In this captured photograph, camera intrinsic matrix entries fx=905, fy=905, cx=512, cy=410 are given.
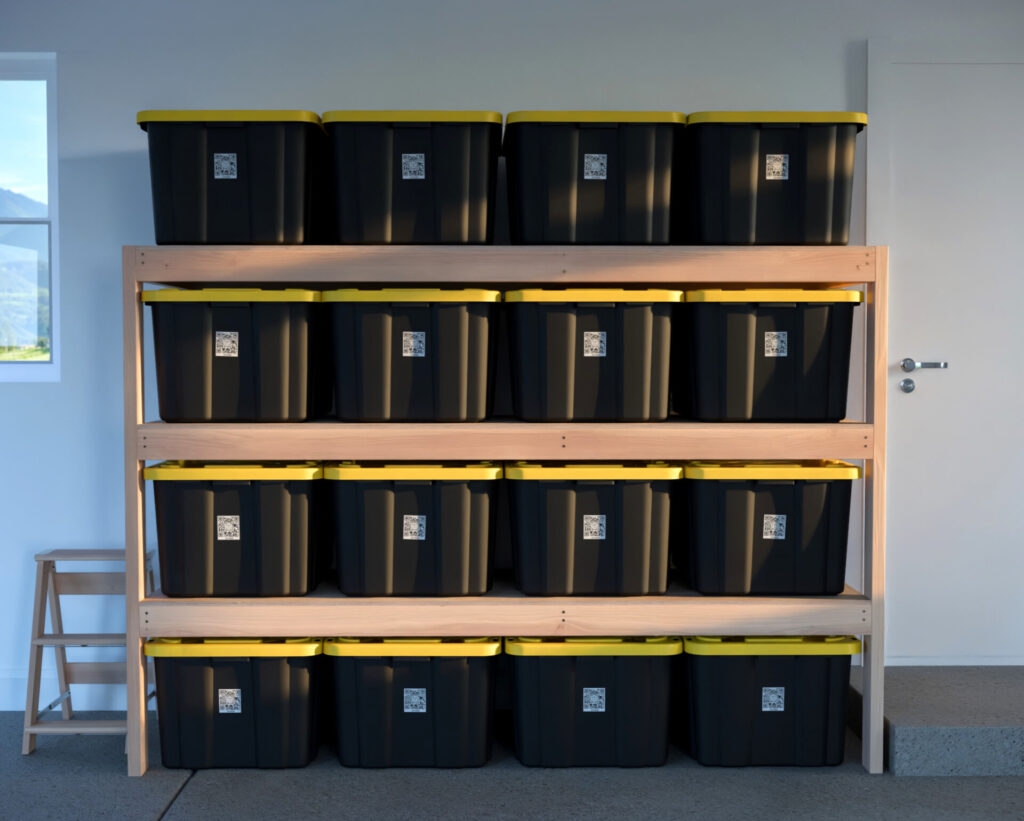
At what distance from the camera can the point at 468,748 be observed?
252cm

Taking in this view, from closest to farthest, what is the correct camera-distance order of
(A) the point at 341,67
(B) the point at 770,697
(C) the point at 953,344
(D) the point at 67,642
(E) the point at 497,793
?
(E) the point at 497,793 < (B) the point at 770,697 < (D) the point at 67,642 < (A) the point at 341,67 < (C) the point at 953,344

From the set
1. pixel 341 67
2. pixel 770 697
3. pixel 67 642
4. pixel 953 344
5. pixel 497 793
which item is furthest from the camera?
pixel 953 344

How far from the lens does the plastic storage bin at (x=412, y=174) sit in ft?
7.98

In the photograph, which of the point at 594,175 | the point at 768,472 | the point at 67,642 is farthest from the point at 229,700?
the point at 594,175

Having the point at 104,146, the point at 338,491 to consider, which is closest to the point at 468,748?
the point at 338,491

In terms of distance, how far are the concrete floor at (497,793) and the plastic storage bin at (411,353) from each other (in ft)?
3.26

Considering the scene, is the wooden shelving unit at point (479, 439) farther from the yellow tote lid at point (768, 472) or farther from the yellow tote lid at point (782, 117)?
the yellow tote lid at point (782, 117)

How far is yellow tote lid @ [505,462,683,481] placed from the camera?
2455 millimetres

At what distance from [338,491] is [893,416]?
1.87 m

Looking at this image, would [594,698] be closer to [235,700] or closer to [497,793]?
[497,793]

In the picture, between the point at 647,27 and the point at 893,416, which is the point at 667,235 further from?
the point at 893,416

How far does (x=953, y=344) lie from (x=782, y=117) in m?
1.14

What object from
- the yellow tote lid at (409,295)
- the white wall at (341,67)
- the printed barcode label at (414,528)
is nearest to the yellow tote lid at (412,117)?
the yellow tote lid at (409,295)

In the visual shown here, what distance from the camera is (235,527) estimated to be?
8.11 ft
